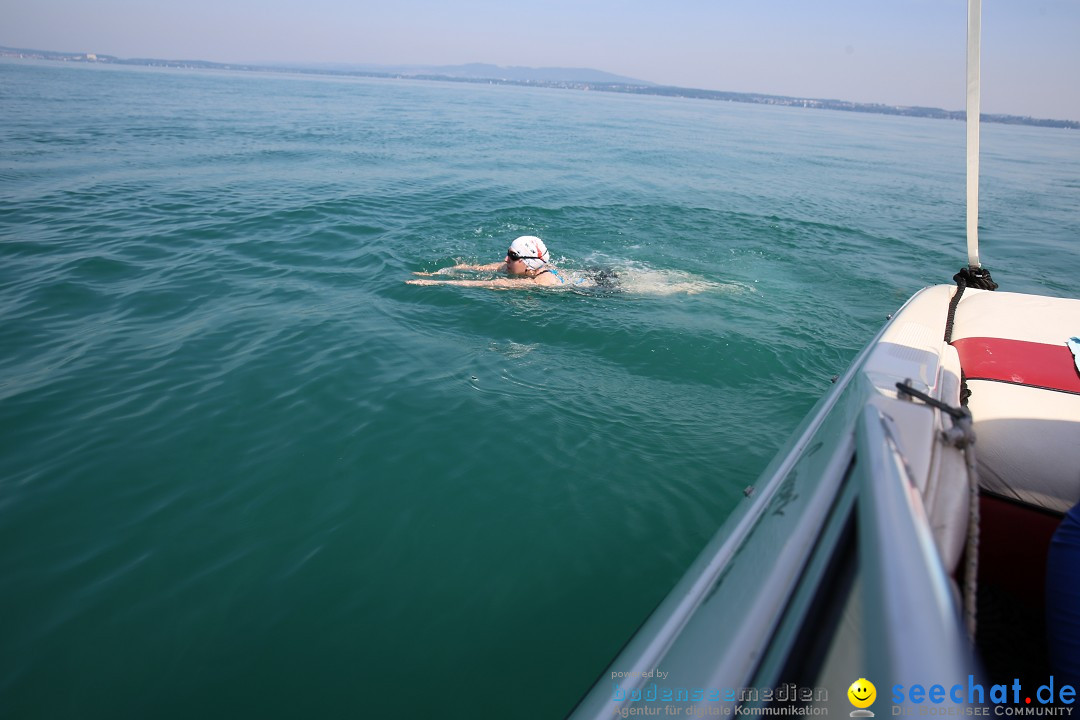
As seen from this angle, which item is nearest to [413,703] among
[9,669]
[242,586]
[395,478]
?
[242,586]

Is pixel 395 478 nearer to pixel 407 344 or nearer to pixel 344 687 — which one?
pixel 344 687

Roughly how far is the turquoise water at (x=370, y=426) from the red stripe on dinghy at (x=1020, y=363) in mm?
1728

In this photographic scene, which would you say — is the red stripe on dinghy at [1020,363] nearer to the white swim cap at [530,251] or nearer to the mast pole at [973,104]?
the mast pole at [973,104]

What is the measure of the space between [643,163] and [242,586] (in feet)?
61.2

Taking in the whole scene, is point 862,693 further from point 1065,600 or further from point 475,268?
point 475,268

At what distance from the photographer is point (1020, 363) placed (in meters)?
2.64

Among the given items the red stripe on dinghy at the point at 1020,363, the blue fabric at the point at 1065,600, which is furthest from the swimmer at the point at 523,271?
the blue fabric at the point at 1065,600

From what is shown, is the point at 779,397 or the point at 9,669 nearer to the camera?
the point at 9,669

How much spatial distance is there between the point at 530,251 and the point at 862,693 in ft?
22.8

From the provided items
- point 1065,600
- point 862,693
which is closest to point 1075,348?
point 1065,600

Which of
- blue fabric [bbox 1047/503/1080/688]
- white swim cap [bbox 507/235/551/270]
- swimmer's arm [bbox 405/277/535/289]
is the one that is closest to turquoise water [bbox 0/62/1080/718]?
swimmer's arm [bbox 405/277/535/289]

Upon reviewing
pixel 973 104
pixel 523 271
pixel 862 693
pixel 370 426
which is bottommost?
pixel 370 426

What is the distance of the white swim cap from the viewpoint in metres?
7.53

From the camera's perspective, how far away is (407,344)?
600 centimetres
